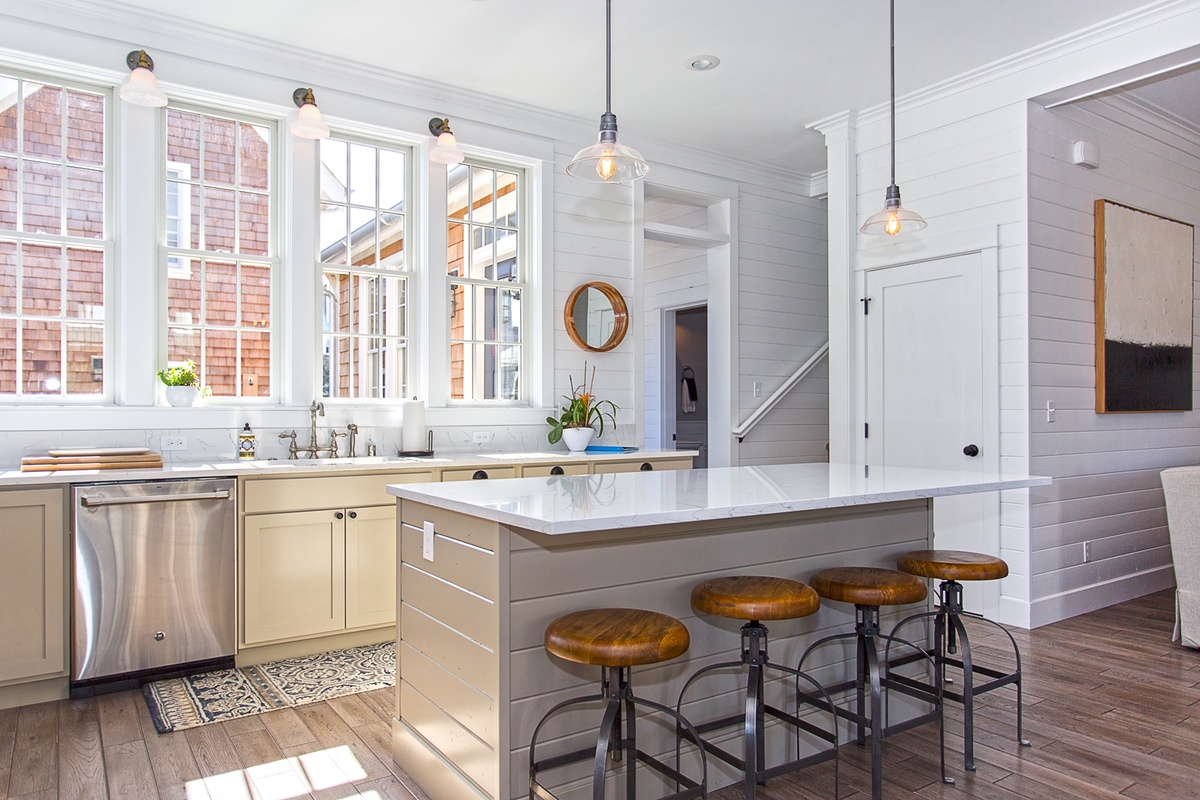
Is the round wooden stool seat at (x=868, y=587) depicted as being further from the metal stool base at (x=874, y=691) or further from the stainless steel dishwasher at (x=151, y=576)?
the stainless steel dishwasher at (x=151, y=576)

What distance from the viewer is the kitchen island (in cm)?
208

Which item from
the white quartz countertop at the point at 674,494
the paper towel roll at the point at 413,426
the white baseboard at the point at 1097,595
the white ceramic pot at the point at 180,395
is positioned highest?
the white ceramic pot at the point at 180,395

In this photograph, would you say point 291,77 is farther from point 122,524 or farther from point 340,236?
point 122,524

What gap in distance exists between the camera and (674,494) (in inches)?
94.8

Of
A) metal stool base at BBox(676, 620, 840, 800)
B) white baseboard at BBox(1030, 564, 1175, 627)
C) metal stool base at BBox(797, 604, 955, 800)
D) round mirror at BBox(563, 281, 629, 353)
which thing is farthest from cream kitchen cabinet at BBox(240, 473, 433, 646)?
white baseboard at BBox(1030, 564, 1175, 627)

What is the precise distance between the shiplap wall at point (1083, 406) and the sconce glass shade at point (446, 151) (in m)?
3.10

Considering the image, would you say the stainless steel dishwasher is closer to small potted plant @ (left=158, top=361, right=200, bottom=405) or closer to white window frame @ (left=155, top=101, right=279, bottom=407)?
small potted plant @ (left=158, top=361, right=200, bottom=405)

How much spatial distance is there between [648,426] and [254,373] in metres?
4.09

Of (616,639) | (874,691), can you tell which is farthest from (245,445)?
(874,691)

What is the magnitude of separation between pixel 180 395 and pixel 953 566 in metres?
3.46

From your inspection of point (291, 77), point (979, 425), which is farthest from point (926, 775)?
point (291, 77)

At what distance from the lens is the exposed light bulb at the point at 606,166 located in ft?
8.84

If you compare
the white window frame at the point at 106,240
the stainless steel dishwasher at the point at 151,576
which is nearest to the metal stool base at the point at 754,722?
the stainless steel dishwasher at the point at 151,576

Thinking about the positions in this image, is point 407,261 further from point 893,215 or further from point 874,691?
point 874,691
